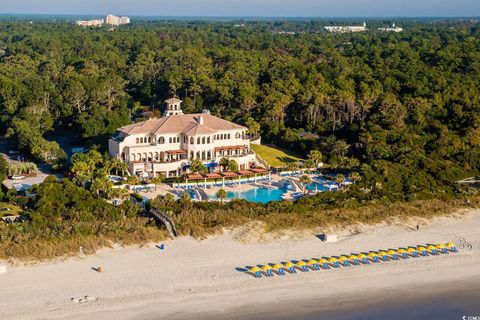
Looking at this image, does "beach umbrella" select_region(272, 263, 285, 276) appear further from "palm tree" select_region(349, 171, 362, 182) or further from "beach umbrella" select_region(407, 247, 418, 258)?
"palm tree" select_region(349, 171, 362, 182)

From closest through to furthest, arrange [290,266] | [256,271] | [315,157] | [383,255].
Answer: [256,271], [290,266], [383,255], [315,157]

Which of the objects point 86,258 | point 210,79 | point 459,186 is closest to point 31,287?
point 86,258

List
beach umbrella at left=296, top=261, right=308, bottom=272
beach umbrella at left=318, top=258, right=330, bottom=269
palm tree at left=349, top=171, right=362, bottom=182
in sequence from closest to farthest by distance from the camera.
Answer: beach umbrella at left=296, top=261, right=308, bottom=272 < beach umbrella at left=318, top=258, right=330, bottom=269 < palm tree at left=349, top=171, right=362, bottom=182

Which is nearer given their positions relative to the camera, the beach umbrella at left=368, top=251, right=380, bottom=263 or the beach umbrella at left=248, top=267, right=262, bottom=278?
the beach umbrella at left=248, top=267, right=262, bottom=278

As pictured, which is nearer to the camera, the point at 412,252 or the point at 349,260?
the point at 349,260

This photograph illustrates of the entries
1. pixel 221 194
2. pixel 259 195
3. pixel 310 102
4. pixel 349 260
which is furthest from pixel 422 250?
pixel 310 102

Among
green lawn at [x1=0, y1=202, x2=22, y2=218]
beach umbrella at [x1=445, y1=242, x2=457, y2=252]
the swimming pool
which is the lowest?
the swimming pool

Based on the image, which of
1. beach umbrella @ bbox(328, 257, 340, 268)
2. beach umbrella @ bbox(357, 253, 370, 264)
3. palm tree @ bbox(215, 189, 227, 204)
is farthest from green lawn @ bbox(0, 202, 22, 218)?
beach umbrella @ bbox(357, 253, 370, 264)

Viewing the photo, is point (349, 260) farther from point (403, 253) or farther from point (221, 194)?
point (221, 194)
